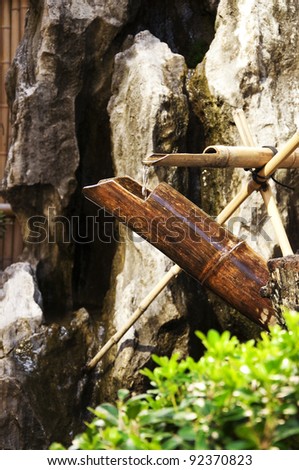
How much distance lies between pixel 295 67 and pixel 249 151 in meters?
1.52

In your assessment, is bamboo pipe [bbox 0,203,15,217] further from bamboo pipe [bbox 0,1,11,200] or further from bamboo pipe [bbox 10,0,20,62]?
bamboo pipe [bbox 10,0,20,62]

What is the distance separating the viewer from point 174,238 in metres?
4.46

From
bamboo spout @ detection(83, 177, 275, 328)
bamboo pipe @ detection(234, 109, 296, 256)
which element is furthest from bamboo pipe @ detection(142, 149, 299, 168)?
bamboo spout @ detection(83, 177, 275, 328)

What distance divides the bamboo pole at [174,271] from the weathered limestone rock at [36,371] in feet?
0.73

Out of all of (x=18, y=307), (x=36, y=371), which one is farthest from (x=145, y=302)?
(x=18, y=307)

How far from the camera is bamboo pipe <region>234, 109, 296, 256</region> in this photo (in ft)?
15.1

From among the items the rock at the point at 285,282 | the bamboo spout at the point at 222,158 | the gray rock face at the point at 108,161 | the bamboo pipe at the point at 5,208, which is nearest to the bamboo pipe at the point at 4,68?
the bamboo pipe at the point at 5,208

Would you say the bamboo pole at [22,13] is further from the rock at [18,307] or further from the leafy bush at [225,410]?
the leafy bush at [225,410]

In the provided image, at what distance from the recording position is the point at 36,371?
5.48m

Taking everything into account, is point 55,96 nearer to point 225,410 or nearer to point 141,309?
point 141,309

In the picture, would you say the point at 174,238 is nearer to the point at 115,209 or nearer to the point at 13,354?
the point at 115,209

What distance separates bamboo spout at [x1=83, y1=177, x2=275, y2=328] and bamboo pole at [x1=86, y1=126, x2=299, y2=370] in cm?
34
